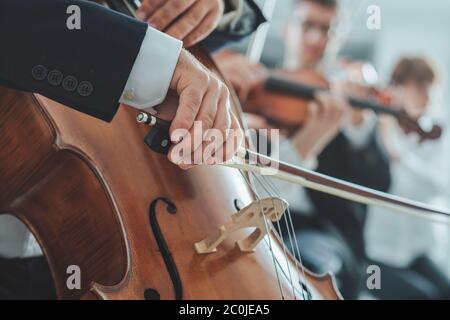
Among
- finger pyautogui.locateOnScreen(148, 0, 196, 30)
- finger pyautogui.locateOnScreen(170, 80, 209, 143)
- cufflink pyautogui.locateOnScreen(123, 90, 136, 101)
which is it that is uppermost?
finger pyautogui.locateOnScreen(148, 0, 196, 30)

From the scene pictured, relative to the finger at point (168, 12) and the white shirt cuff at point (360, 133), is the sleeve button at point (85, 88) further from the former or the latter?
the white shirt cuff at point (360, 133)

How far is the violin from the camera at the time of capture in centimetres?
204

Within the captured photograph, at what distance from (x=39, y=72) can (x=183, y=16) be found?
230 mm


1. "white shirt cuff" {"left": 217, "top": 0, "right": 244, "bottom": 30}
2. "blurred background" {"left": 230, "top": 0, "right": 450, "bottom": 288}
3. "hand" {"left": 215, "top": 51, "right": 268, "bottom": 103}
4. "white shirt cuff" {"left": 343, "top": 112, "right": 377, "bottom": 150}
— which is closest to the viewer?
"white shirt cuff" {"left": 217, "top": 0, "right": 244, "bottom": 30}

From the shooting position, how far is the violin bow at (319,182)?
0.66 meters

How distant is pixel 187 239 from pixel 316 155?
1.55m

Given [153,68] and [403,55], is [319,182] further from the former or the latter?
[403,55]

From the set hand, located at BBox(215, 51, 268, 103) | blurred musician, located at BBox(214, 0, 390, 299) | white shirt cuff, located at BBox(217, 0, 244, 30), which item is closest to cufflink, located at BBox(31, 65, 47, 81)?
white shirt cuff, located at BBox(217, 0, 244, 30)

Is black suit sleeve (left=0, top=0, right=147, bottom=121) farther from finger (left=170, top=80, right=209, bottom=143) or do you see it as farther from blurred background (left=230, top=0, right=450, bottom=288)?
blurred background (left=230, top=0, right=450, bottom=288)

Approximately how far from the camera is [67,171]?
2.09ft

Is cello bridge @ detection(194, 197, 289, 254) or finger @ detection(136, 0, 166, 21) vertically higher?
finger @ detection(136, 0, 166, 21)

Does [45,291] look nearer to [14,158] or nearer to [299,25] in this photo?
[14,158]

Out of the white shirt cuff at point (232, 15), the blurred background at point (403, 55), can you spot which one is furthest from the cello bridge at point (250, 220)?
the blurred background at point (403, 55)

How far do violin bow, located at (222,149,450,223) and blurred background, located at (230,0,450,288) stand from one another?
1.22 metres
